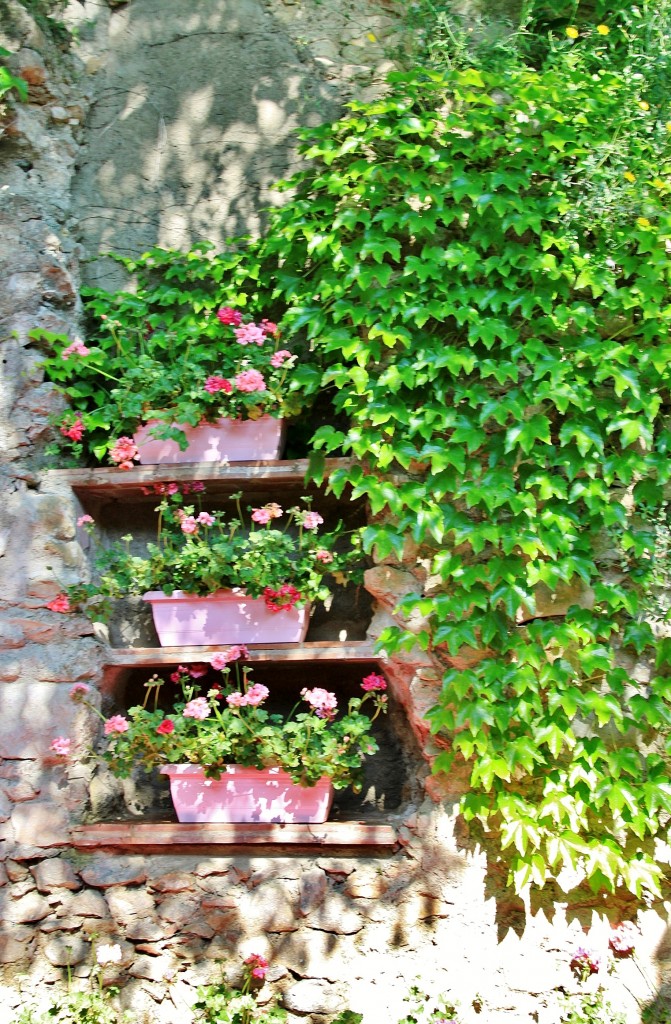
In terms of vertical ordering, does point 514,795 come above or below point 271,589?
below

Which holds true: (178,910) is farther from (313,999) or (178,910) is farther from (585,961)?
(585,961)

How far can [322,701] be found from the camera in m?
2.78

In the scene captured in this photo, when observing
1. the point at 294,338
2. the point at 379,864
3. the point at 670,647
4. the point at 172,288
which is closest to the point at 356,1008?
the point at 379,864

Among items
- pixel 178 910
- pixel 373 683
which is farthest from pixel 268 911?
pixel 373 683

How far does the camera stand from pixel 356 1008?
8.77 ft

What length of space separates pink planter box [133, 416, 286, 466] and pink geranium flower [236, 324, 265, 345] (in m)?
0.26

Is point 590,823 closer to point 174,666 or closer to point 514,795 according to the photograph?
point 514,795

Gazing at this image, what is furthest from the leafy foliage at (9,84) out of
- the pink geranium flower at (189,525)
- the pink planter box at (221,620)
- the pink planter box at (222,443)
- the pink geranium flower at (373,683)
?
the pink geranium flower at (373,683)

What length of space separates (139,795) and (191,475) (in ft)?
3.46

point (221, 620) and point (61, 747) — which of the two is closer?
point (61, 747)

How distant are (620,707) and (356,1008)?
1.13m

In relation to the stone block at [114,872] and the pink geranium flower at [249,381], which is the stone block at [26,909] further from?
the pink geranium flower at [249,381]

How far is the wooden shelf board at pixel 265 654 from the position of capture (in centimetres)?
290

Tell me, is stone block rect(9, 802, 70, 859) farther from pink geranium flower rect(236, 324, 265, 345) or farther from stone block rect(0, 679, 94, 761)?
Answer: pink geranium flower rect(236, 324, 265, 345)
